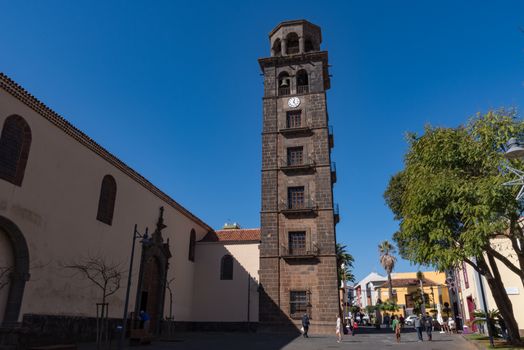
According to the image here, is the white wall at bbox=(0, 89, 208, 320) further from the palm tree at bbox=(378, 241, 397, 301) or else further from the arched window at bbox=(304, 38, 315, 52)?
the palm tree at bbox=(378, 241, 397, 301)

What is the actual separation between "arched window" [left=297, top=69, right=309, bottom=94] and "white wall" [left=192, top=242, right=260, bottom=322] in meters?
12.7

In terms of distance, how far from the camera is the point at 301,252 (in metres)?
27.3

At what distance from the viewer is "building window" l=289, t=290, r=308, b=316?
2611 centimetres

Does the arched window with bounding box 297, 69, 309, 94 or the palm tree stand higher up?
the arched window with bounding box 297, 69, 309, 94

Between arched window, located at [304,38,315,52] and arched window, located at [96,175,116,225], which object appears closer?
arched window, located at [96,175,116,225]

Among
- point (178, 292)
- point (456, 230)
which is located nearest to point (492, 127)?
point (456, 230)

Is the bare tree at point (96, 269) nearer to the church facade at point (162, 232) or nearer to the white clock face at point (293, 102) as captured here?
the church facade at point (162, 232)

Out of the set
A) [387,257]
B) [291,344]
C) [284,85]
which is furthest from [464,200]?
[387,257]

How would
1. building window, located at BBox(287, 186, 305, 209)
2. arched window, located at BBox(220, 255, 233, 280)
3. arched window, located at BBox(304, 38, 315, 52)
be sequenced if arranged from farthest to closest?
arched window, located at BBox(304, 38, 315, 52), arched window, located at BBox(220, 255, 233, 280), building window, located at BBox(287, 186, 305, 209)

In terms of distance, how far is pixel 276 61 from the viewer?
105 feet

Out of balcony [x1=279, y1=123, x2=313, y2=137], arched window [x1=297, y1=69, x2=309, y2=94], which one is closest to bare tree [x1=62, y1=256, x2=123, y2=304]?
balcony [x1=279, y1=123, x2=313, y2=137]

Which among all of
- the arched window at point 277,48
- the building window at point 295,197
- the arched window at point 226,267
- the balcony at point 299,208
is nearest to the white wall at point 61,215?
the arched window at point 226,267

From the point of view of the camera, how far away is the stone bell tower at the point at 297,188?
2620 centimetres

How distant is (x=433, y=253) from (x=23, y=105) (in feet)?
54.6
